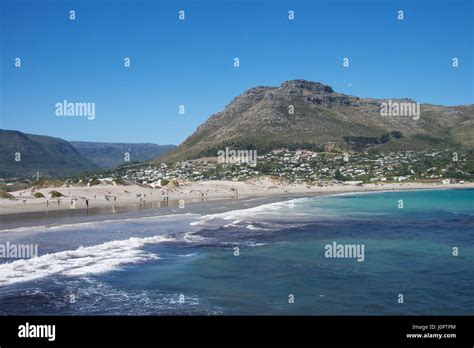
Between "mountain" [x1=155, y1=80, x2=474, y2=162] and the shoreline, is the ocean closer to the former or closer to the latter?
the shoreline

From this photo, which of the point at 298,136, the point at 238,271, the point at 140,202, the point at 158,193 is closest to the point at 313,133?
the point at 298,136

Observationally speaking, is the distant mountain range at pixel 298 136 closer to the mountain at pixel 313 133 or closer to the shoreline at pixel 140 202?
the mountain at pixel 313 133

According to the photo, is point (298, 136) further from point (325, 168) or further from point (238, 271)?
point (238, 271)
